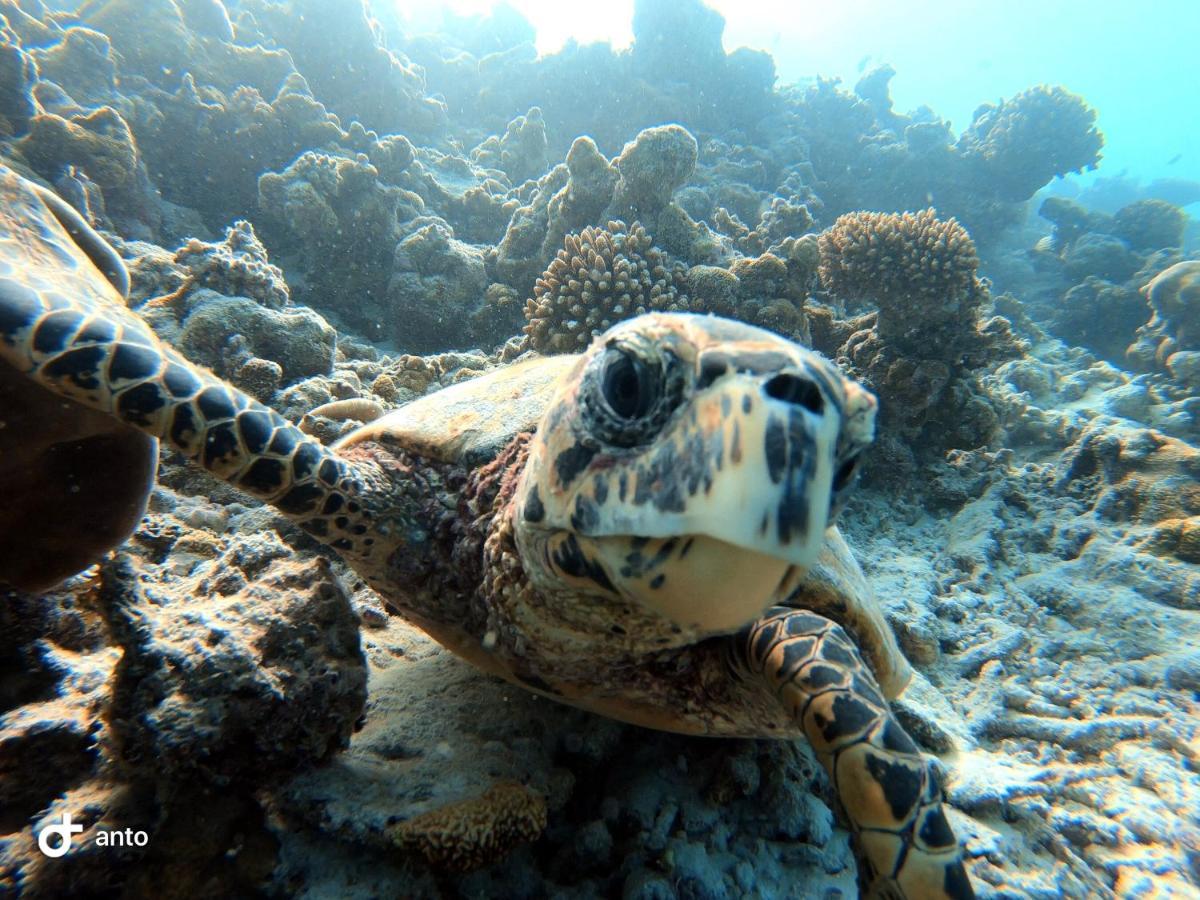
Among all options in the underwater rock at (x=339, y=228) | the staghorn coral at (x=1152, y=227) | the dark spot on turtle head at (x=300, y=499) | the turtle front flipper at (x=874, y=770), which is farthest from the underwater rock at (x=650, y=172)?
the staghorn coral at (x=1152, y=227)

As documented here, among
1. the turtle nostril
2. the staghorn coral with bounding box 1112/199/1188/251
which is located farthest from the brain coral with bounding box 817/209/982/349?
the staghorn coral with bounding box 1112/199/1188/251

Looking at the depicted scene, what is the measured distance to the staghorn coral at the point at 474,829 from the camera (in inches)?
52.7

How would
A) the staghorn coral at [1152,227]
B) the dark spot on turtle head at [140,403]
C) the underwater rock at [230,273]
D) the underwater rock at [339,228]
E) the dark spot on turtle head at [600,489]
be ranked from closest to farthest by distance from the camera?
1. the dark spot on turtle head at [600,489]
2. the dark spot on turtle head at [140,403]
3. the underwater rock at [230,273]
4. the underwater rock at [339,228]
5. the staghorn coral at [1152,227]

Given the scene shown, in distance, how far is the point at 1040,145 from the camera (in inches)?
612

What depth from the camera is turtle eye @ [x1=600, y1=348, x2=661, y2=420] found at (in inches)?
39.8

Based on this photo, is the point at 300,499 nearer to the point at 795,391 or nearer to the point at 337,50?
the point at 795,391

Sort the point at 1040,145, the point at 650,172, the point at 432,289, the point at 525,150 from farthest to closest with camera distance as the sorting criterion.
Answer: the point at 1040,145
the point at 525,150
the point at 432,289
the point at 650,172

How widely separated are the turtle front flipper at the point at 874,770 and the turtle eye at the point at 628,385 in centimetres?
98

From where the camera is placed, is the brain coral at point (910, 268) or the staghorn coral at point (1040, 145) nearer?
the brain coral at point (910, 268)

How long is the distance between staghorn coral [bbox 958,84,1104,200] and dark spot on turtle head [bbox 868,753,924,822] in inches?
785
